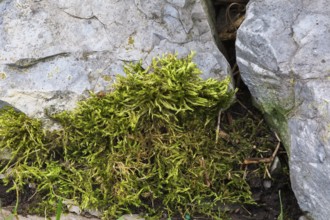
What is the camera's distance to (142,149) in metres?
2.48

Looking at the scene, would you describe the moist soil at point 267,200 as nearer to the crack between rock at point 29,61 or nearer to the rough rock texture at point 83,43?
the rough rock texture at point 83,43

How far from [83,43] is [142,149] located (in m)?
0.59

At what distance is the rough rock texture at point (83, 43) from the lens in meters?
2.54

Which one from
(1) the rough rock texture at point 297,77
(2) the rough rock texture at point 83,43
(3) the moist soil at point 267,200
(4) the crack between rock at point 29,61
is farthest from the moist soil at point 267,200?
(4) the crack between rock at point 29,61

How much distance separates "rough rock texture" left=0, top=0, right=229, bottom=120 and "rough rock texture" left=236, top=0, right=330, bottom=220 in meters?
0.24

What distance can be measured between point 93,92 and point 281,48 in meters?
0.88

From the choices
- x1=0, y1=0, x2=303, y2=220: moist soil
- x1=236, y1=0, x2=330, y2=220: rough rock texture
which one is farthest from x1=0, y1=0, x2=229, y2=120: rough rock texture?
x1=0, y1=0, x2=303, y2=220: moist soil

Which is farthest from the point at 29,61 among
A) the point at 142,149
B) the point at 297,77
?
the point at 297,77

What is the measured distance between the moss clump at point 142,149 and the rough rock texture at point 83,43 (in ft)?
0.30

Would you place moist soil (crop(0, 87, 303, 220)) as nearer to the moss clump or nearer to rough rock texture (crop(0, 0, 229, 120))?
the moss clump

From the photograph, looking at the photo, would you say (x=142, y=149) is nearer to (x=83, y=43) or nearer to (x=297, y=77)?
(x=83, y=43)

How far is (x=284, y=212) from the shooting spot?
2490 mm

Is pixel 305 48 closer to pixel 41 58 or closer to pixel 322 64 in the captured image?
pixel 322 64

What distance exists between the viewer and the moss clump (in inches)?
96.0
